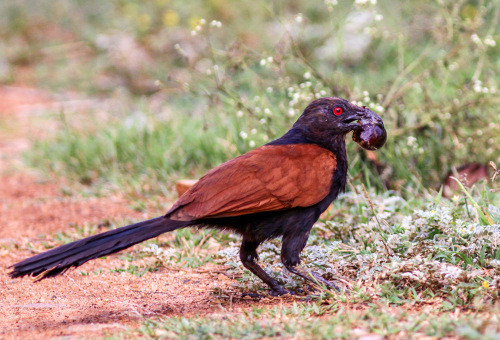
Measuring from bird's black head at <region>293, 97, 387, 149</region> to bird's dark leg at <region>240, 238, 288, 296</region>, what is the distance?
0.69 metres

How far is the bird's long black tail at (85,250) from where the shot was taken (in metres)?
2.81

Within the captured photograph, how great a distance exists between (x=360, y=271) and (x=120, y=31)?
320 inches

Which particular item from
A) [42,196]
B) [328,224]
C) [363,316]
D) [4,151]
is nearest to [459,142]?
[328,224]

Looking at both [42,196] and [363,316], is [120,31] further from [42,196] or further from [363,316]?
[363,316]

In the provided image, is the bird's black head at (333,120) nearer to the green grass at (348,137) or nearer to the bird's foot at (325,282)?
the green grass at (348,137)

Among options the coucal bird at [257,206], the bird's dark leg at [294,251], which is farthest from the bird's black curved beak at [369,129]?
the bird's dark leg at [294,251]

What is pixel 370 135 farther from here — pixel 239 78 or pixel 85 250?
pixel 239 78

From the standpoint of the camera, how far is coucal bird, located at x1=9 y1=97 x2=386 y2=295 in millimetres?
2912

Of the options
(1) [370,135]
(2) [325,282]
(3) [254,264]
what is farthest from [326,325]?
(1) [370,135]

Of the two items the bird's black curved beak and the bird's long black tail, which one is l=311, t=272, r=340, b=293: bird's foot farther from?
the bird's black curved beak

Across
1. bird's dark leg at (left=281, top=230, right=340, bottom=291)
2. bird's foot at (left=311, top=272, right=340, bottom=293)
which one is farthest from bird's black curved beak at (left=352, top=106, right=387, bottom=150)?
bird's foot at (left=311, top=272, right=340, bottom=293)

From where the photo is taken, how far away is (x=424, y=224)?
3371mm

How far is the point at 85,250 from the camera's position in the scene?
9.49 feet

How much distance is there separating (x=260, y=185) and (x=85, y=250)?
857mm
